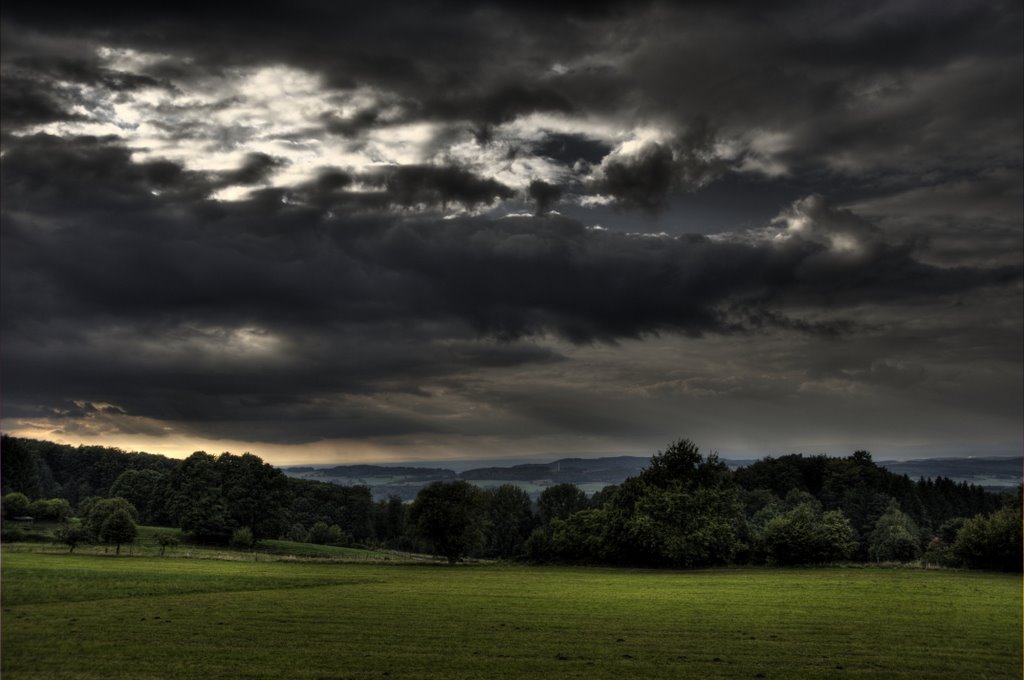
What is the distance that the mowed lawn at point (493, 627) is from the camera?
85.9ft

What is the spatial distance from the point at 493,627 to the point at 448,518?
65.9 meters

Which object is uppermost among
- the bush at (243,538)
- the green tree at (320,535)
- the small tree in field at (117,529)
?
the small tree in field at (117,529)

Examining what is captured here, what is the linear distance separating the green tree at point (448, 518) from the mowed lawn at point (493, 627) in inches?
1380

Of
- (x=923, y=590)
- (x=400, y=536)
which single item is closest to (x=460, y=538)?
(x=923, y=590)

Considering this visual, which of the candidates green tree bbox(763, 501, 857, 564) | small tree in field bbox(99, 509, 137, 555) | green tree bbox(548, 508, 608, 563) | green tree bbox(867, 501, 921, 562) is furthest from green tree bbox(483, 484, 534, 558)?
small tree in field bbox(99, 509, 137, 555)

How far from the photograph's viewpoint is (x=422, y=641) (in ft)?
103

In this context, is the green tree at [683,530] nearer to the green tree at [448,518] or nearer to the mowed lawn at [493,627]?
the green tree at [448,518]

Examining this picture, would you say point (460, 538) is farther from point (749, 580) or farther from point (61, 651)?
point (61, 651)

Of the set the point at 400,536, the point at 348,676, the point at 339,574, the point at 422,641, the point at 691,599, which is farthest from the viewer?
the point at 400,536

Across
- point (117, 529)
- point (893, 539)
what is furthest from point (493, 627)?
point (893, 539)

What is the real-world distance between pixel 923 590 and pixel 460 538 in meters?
60.3

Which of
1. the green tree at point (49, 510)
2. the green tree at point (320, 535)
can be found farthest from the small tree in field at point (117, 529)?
the green tree at point (320, 535)

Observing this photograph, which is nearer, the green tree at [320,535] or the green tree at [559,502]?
the green tree at [320,535]

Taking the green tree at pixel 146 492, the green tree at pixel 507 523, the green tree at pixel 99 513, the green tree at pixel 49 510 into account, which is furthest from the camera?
the green tree at pixel 507 523
